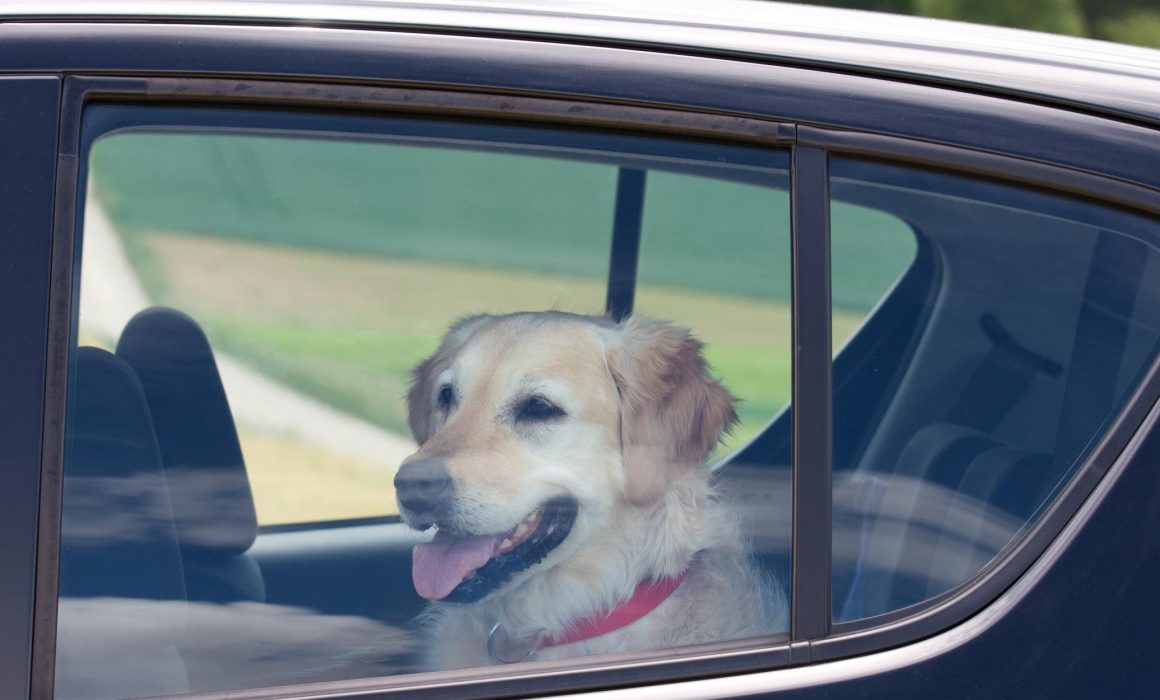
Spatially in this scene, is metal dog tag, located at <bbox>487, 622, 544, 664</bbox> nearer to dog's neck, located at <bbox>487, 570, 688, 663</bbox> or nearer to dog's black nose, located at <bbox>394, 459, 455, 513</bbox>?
dog's neck, located at <bbox>487, 570, 688, 663</bbox>

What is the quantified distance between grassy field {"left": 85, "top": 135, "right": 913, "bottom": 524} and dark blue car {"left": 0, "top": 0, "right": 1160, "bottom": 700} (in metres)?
0.01

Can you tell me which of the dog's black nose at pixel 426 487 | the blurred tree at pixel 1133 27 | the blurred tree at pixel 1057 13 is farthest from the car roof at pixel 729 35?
the blurred tree at pixel 1133 27

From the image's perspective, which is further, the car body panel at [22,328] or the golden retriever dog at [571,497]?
the golden retriever dog at [571,497]

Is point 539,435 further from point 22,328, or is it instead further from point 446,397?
point 22,328

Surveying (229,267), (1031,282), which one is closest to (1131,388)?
(1031,282)

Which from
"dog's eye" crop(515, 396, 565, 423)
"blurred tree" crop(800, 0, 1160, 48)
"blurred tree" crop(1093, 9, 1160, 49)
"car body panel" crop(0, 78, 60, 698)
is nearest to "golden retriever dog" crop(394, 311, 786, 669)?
"dog's eye" crop(515, 396, 565, 423)

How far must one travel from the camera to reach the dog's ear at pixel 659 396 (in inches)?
55.0

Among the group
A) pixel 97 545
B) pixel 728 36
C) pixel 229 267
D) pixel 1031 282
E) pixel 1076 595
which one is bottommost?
pixel 1076 595

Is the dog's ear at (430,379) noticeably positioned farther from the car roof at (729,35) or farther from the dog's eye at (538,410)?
the car roof at (729,35)

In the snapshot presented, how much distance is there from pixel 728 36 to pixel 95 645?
0.99 metres

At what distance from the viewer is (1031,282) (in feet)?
4.45

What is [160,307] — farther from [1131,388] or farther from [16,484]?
[1131,388]

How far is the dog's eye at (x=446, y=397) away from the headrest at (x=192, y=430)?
0.27 meters

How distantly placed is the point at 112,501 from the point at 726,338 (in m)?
0.75
